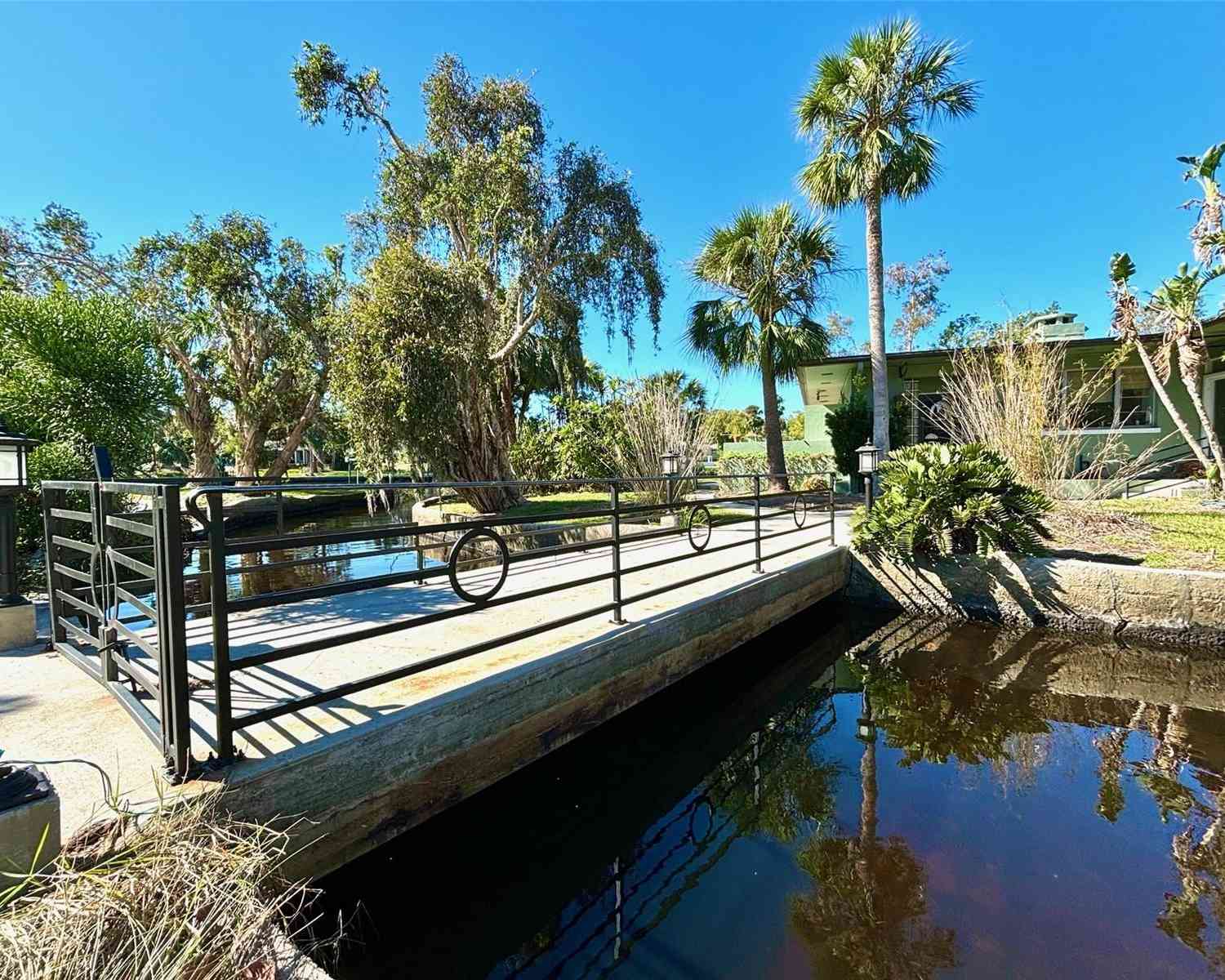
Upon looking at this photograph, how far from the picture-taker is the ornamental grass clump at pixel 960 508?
564 centimetres

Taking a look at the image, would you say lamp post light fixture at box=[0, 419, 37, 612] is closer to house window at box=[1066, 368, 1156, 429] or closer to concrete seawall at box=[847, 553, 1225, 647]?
concrete seawall at box=[847, 553, 1225, 647]

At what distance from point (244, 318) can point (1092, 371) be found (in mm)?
22498

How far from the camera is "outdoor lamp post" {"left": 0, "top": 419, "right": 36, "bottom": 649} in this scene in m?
2.85

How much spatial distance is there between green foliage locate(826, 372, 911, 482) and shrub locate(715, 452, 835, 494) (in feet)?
1.90

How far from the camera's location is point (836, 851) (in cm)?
241

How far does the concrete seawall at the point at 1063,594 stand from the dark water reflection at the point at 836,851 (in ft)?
3.42

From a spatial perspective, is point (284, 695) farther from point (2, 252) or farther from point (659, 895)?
point (2, 252)

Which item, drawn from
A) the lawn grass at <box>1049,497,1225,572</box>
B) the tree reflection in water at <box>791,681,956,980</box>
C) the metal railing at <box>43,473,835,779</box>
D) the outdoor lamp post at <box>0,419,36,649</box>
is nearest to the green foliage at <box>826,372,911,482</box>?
the lawn grass at <box>1049,497,1225,572</box>

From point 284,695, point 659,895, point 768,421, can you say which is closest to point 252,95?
point 768,421

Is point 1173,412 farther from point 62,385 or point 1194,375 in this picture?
point 62,385

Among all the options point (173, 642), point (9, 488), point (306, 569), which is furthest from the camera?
point (306, 569)

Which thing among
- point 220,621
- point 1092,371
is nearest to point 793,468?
point 1092,371

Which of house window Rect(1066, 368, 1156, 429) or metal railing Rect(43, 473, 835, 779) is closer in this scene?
metal railing Rect(43, 473, 835, 779)

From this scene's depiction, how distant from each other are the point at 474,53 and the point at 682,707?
15.5 meters
